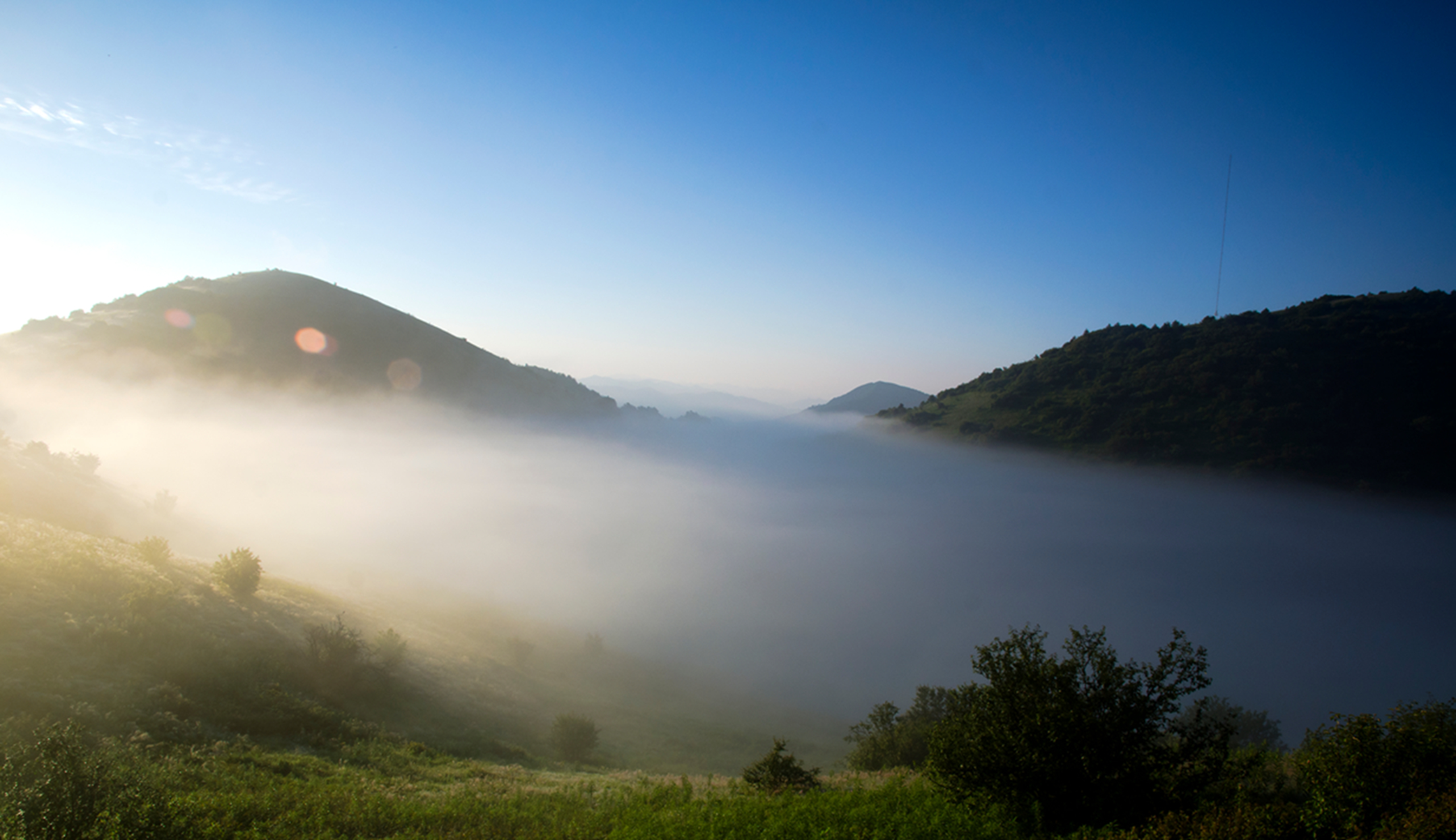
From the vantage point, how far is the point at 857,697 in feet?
222

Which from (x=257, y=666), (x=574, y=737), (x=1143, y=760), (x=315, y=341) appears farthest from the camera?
(x=315, y=341)

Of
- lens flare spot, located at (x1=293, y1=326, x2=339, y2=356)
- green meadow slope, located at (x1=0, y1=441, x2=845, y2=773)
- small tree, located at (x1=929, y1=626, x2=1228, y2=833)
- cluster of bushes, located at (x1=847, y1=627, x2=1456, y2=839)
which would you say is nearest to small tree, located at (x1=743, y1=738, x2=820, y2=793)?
cluster of bushes, located at (x1=847, y1=627, x2=1456, y2=839)

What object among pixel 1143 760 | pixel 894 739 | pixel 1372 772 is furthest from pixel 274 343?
pixel 1372 772

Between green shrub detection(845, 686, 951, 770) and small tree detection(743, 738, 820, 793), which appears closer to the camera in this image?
small tree detection(743, 738, 820, 793)

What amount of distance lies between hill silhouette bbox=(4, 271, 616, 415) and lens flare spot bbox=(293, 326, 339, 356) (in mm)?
161

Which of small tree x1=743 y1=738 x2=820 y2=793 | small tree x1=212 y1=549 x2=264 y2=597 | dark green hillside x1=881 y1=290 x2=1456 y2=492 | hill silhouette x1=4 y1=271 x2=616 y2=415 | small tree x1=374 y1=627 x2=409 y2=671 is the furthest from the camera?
dark green hillside x1=881 y1=290 x2=1456 y2=492

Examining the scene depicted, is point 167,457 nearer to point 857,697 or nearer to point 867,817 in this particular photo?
point 857,697

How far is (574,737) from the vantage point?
2772 cm

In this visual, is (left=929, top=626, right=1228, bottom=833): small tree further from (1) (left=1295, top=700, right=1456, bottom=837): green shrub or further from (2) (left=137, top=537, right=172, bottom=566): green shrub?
(2) (left=137, top=537, right=172, bottom=566): green shrub

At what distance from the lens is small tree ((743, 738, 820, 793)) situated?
1552 cm

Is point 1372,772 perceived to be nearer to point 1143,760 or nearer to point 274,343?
point 1143,760

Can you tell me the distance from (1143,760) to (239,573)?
37268mm

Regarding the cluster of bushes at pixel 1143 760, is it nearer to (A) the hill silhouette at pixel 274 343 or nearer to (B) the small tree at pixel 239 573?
(B) the small tree at pixel 239 573

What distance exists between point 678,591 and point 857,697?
55.4m
